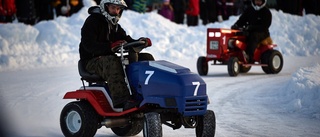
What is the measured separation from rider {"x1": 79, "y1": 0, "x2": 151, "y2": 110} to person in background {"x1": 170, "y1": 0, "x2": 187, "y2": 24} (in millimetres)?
17702

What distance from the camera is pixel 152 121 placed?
22.2 feet

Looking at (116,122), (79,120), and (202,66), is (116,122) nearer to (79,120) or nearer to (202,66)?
(79,120)

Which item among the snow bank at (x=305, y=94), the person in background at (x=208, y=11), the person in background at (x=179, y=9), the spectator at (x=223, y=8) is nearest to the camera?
the snow bank at (x=305, y=94)

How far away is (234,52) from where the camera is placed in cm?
1608

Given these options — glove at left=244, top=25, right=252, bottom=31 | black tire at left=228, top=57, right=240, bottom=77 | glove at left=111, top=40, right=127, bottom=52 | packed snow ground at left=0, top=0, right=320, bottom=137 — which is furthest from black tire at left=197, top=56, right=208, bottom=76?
glove at left=111, top=40, right=127, bottom=52

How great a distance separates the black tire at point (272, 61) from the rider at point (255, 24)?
11.6 inches

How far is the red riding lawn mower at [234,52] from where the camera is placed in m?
15.8

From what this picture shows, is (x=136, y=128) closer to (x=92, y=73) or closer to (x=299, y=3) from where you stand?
(x=92, y=73)

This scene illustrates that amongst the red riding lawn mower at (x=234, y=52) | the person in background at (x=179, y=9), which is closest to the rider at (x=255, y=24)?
the red riding lawn mower at (x=234, y=52)

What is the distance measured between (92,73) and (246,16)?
30.2 ft

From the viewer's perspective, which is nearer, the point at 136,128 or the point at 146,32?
the point at 136,128

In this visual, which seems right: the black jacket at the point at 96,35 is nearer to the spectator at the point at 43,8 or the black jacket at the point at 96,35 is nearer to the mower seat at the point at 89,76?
the mower seat at the point at 89,76

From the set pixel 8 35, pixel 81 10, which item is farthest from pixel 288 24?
pixel 8 35

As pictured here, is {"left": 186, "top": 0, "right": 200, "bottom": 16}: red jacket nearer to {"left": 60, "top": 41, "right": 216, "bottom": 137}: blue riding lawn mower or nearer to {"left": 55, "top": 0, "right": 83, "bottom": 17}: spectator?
{"left": 55, "top": 0, "right": 83, "bottom": 17}: spectator
